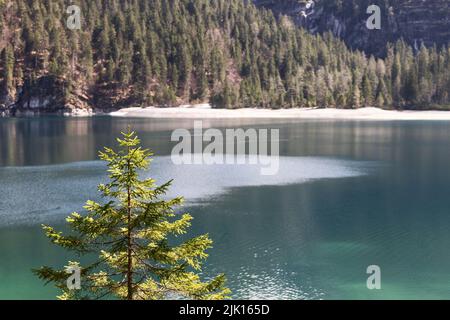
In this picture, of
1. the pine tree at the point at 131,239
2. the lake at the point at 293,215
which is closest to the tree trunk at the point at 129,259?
the pine tree at the point at 131,239

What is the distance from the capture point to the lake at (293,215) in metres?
34.7

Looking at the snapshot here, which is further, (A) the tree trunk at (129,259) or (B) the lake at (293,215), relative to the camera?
(B) the lake at (293,215)

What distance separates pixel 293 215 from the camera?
5178cm

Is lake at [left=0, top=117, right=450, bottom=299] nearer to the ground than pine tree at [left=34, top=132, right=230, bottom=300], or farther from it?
nearer to the ground

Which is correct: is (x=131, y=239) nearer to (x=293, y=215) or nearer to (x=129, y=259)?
(x=129, y=259)

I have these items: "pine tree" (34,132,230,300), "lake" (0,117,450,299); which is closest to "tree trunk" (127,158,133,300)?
"pine tree" (34,132,230,300)

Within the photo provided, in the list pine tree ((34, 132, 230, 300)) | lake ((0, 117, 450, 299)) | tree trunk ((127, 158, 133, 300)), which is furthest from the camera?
lake ((0, 117, 450, 299))

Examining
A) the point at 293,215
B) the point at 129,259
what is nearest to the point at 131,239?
the point at 129,259

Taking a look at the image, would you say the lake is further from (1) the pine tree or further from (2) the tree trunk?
(2) the tree trunk

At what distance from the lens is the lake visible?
34.7m

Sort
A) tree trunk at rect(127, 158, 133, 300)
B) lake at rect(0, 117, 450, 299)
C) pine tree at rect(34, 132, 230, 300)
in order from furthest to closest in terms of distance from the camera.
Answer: lake at rect(0, 117, 450, 299) < tree trunk at rect(127, 158, 133, 300) < pine tree at rect(34, 132, 230, 300)

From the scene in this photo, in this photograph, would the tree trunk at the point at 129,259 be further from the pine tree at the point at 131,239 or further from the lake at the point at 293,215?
the lake at the point at 293,215
